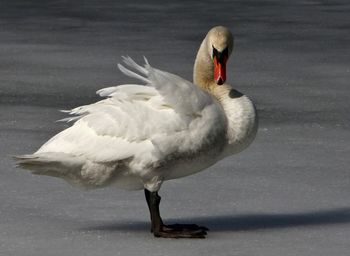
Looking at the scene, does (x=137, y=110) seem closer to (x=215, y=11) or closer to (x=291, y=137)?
(x=291, y=137)

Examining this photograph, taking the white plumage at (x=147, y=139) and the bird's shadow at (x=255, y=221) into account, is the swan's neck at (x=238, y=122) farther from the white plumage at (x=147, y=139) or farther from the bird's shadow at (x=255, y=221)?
the bird's shadow at (x=255, y=221)

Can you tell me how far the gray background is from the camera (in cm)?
525

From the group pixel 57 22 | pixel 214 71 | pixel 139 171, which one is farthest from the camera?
pixel 57 22

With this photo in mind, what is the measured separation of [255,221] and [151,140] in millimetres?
684

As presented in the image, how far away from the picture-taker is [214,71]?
5648 millimetres

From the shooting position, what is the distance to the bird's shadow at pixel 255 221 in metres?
5.42

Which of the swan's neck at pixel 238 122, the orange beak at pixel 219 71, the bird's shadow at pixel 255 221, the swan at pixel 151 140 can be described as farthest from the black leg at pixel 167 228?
the orange beak at pixel 219 71

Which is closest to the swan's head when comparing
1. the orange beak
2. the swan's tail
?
the orange beak

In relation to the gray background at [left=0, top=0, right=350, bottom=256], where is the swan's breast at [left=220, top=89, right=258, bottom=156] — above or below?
above

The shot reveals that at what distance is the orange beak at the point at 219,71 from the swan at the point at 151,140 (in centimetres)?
18

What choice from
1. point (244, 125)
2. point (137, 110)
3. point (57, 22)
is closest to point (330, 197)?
point (244, 125)

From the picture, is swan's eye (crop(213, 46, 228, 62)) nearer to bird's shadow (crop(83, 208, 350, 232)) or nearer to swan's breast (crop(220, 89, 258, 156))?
swan's breast (crop(220, 89, 258, 156))

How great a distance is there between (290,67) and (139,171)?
492 cm

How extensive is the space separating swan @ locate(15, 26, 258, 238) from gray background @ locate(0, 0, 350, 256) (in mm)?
247
